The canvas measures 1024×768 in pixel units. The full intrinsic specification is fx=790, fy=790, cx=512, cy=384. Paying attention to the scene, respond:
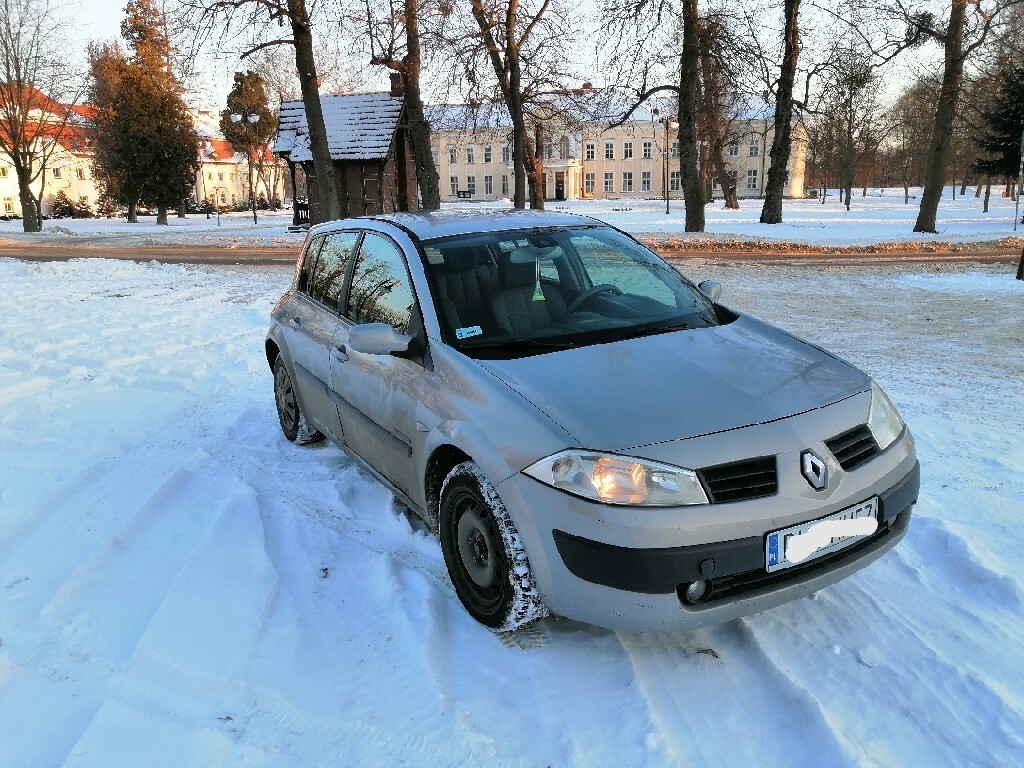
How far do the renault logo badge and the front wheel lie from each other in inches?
41.4

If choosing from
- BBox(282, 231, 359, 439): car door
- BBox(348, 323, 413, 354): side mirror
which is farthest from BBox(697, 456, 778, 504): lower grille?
BBox(282, 231, 359, 439): car door

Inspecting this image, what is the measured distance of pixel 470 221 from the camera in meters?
4.40

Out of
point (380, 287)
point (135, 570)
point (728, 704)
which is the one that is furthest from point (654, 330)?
point (135, 570)

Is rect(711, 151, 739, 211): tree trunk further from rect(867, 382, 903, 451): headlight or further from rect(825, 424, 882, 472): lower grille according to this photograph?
rect(825, 424, 882, 472): lower grille

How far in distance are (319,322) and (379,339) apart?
53.2 inches

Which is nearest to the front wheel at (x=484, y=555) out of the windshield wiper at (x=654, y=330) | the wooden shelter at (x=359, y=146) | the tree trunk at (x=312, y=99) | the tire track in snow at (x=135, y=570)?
the windshield wiper at (x=654, y=330)

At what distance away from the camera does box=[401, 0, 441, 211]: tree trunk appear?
26.7 metres

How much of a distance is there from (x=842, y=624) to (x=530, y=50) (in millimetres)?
28752

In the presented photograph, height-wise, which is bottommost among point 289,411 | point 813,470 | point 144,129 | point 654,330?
point 289,411

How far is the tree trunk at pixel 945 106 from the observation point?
82.3 feet

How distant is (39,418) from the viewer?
6023 mm

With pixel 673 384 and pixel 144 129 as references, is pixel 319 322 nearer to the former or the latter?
pixel 673 384

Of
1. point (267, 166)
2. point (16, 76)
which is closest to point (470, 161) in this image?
point (267, 166)

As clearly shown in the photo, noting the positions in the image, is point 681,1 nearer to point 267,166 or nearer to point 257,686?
point 257,686
